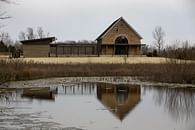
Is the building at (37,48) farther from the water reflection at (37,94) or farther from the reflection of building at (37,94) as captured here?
the reflection of building at (37,94)

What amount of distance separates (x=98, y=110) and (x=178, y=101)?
583cm

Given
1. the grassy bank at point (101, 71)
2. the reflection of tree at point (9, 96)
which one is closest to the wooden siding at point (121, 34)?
the grassy bank at point (101, 71)

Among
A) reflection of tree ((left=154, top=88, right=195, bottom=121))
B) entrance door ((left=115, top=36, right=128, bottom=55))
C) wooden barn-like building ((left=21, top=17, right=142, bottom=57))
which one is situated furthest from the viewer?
entrance door ((left=115, top=36, right=128, bottom=55))

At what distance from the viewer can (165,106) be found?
21.1 meters

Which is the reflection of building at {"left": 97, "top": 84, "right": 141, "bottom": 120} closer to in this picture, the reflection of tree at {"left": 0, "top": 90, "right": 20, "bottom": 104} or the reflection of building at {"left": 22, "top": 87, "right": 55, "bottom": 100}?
the reflection of building at {"left": 22, "top": 87, "right": 55, "bottom": 100}

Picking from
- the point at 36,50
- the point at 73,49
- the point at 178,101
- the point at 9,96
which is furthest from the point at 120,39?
the point at 178,101

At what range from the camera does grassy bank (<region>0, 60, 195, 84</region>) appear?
3391cm

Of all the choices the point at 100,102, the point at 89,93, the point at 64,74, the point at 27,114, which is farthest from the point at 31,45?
the point at 27,114

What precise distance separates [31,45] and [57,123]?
163 feet

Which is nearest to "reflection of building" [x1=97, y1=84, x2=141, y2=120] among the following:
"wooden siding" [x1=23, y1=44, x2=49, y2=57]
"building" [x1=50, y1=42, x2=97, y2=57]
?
"wooden siding" [x1=23, y1=44, x2=49, y2=57]

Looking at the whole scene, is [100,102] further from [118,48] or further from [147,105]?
[118,48]

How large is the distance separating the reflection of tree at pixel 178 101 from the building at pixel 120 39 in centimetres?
3891

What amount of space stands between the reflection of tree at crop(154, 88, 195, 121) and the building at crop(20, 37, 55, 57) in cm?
3778

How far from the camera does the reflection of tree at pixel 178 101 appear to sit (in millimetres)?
18562
